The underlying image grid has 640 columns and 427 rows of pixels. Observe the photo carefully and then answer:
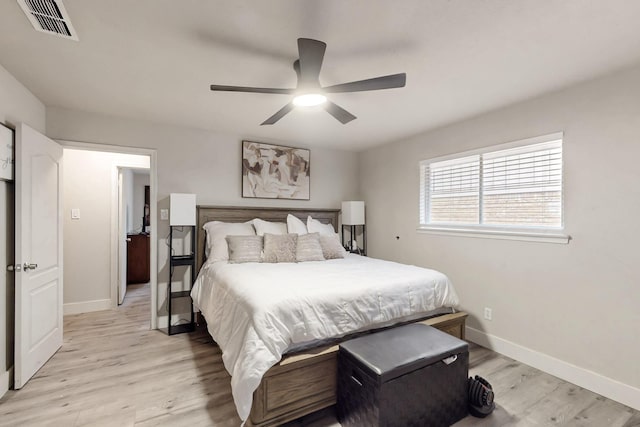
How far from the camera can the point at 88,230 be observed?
398 cm

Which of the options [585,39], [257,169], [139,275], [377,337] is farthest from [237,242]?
[139,275]

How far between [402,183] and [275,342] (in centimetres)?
291

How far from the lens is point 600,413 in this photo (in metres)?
1.98

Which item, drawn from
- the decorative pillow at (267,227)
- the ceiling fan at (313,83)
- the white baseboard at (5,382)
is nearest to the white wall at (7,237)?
the white baseboard at (5,382)

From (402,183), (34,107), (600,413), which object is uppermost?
(34,107)

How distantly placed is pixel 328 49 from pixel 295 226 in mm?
2264

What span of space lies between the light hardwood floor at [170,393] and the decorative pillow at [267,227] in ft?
4.33

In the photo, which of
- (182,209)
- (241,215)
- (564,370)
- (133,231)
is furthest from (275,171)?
(133,231)

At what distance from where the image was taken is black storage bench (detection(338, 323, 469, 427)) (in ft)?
5.29

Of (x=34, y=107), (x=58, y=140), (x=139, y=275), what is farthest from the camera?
(x=139, y=275)

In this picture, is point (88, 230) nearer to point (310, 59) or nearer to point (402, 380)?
point (310, 59)

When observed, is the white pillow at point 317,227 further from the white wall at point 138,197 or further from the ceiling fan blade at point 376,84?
the white wall at point 138,197

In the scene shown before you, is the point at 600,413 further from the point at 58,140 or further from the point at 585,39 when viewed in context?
the point at 58,140

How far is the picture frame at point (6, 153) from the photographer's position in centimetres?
207
